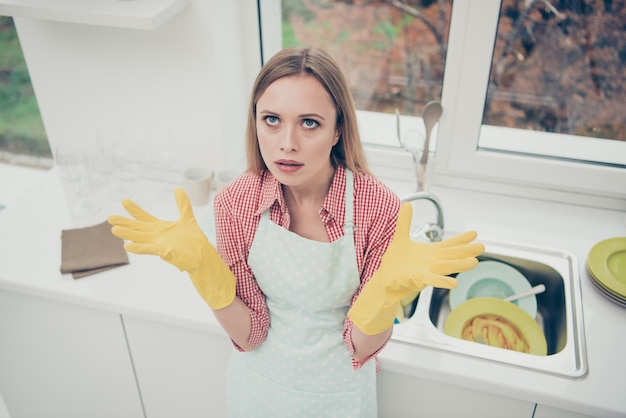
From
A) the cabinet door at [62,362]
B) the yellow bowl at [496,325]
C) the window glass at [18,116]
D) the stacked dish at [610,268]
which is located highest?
the window glass at [18,116]

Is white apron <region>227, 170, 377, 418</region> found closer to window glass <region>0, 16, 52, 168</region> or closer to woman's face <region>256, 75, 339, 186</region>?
woman's face <region>256, 75, 339, 186</region>

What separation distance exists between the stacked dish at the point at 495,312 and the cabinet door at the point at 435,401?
0.16 metres

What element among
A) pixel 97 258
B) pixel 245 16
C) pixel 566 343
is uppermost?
pixel 245 16

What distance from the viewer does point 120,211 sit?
159 cm

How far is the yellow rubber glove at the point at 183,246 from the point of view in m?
0.91

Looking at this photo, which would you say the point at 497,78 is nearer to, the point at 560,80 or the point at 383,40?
the point at 560,80

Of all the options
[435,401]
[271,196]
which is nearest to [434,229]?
[435,401]

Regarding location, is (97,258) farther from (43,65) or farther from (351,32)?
(351,32)

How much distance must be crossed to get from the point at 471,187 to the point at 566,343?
22.7 inches

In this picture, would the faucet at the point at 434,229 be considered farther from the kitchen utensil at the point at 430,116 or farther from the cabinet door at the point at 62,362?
the cabinet door at the point at 62,362

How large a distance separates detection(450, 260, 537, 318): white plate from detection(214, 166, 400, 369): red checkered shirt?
0.49 metres

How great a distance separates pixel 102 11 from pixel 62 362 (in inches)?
35.5

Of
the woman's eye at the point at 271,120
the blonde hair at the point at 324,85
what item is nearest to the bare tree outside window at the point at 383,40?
the blonde hair at the point at 324,85

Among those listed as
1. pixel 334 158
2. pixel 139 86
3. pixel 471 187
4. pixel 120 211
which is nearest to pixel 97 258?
pixel 120 211
